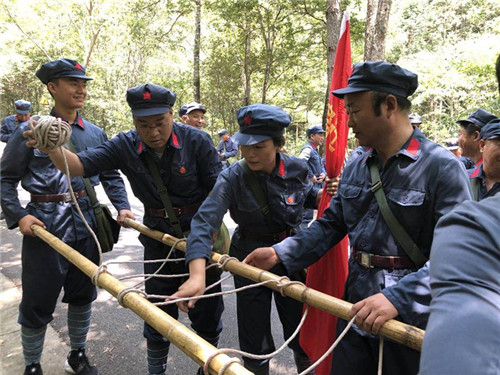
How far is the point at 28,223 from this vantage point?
2.54m

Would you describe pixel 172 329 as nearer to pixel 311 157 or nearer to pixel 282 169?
pixel 282 169

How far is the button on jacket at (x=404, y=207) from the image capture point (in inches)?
54.2

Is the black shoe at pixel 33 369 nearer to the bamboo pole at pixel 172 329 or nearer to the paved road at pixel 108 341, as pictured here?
the paved road at pixel 108 341

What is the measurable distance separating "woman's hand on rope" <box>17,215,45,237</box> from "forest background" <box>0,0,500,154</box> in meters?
4.38

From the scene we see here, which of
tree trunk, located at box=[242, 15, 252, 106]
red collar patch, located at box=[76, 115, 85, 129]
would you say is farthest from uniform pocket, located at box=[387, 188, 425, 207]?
tree trunk, located at box=[242, 15, 252, 106]

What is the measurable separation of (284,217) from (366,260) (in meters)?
0.79

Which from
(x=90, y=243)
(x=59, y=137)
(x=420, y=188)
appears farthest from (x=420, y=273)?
(x=90, y=243)

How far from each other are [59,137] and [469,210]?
205 centimetres

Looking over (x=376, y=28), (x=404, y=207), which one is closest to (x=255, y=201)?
(x=404, y=207)

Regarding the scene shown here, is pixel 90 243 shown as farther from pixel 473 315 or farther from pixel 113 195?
pixel 473 315

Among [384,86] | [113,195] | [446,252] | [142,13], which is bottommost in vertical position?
[113,195]

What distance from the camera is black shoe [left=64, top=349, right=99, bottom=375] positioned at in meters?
2.81

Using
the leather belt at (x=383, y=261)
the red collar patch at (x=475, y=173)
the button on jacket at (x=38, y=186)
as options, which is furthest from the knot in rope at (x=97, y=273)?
the red collar patch at (x=475, y=173)

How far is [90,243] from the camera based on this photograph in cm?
290
